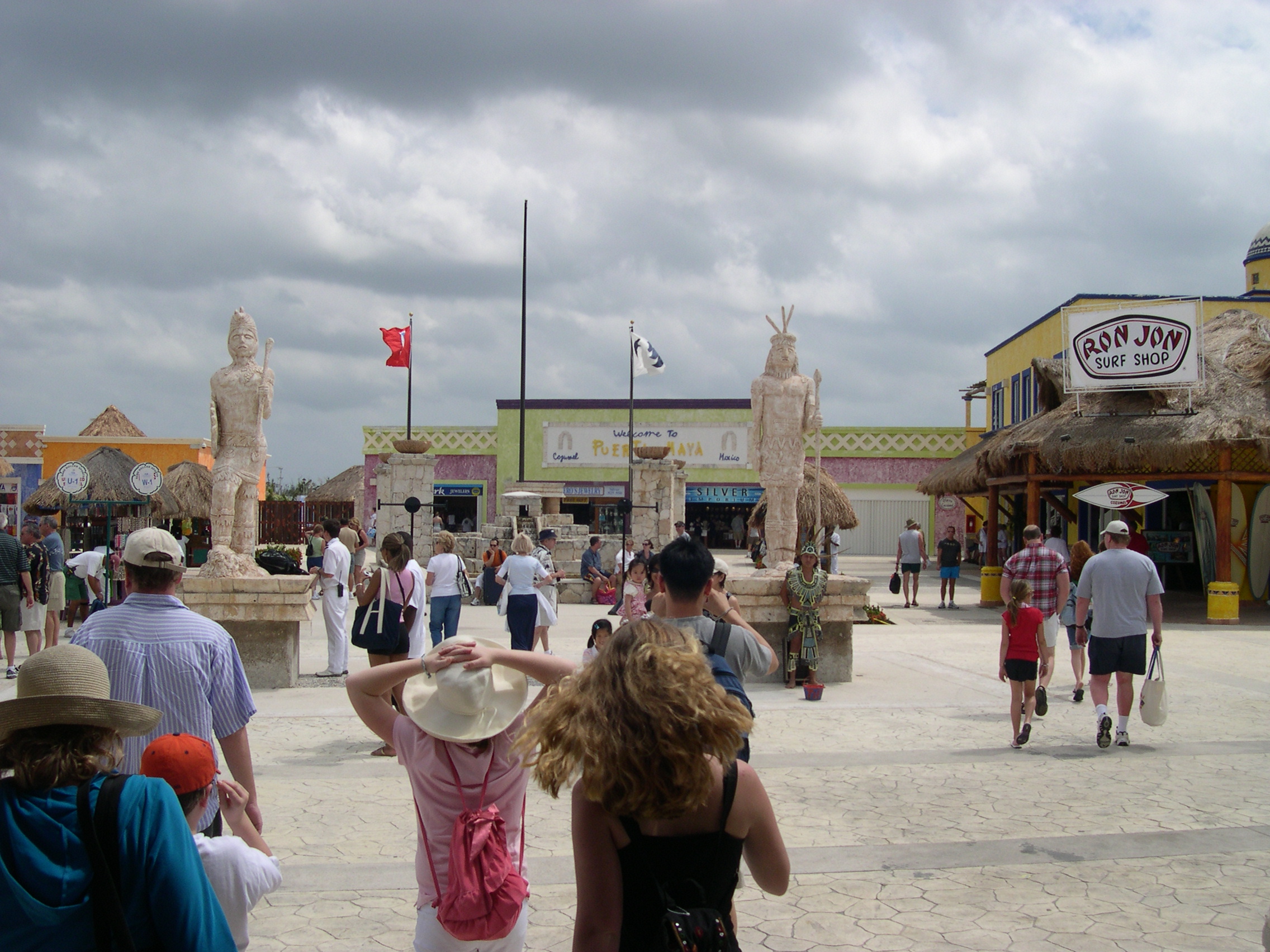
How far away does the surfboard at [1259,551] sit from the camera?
18.4m

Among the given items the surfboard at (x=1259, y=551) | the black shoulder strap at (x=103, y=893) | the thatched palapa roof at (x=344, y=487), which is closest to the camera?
the black shoulder strap at (x=103, y=893)

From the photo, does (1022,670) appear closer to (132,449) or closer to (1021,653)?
(1021,653)

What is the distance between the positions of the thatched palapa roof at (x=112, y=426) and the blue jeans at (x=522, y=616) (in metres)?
26.0

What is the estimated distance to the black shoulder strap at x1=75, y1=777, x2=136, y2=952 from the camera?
1850mm

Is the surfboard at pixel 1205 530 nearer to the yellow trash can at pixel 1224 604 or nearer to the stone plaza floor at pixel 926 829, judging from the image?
the yellow trash can at pixel 1224 604

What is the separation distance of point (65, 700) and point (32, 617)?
8970 mm

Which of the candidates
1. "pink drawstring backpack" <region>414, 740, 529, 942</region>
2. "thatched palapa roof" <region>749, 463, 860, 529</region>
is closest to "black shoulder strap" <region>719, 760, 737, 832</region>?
"pink drawstring backpack" <region>414, 740, 529, 942</region>

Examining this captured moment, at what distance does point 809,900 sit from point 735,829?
8.22ft

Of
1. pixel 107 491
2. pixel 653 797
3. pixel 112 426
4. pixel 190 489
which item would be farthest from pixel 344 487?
pixel 653 797

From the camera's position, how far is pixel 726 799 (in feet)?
7.17

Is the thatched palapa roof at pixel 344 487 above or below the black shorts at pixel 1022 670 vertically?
above

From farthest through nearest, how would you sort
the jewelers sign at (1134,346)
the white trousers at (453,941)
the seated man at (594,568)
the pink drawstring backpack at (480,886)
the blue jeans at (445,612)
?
the seated man at (594,568)
the jewelers sign at (1134,346)
the blue jeans at (445,612)
the white trousers at (453,941)
the pink drawstring backpack at (480,886)

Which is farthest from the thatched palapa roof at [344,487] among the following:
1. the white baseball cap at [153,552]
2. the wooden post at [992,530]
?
the white baseball cap at [153,552]

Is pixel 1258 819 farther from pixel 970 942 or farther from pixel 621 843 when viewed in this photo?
pixel 621 843
